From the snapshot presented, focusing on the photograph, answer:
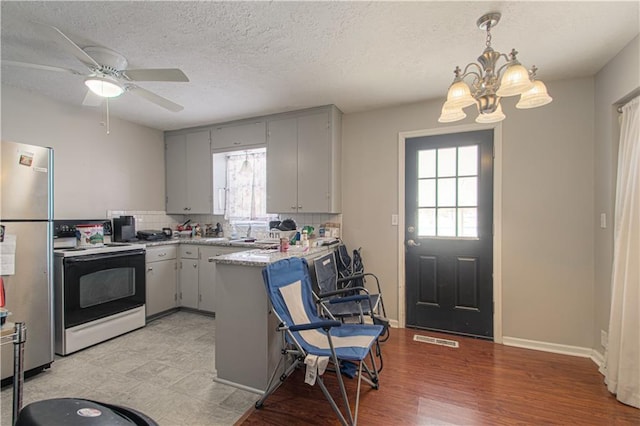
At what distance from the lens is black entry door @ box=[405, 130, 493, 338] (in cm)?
290

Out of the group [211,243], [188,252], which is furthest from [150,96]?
[188,252]

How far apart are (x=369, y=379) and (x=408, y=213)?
176 cm

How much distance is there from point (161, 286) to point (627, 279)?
14.4ft

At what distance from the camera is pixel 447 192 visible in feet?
10.0

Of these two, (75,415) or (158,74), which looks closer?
(75,415)

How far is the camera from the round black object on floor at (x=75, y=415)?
0.81 meters

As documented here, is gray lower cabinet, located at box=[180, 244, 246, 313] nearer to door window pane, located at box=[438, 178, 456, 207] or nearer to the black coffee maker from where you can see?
the black coffee maker

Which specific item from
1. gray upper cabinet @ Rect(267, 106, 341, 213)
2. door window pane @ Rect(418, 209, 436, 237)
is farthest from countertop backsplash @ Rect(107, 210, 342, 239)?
door window pane @ Rect(418, 209, 436, 237)

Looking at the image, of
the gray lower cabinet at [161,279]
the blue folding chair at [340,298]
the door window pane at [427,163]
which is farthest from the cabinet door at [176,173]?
the door window pane at [427,163]

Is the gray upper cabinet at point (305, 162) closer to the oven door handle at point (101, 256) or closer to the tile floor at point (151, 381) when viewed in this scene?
the oven door handle at point (101, 256)

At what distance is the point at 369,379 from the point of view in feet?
7.04

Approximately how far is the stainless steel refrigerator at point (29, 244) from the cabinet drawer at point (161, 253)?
3.50 ft

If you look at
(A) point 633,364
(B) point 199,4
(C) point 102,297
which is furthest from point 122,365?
(A) point 633,364

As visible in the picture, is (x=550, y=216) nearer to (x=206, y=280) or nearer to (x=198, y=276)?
(x=206, y=280)
